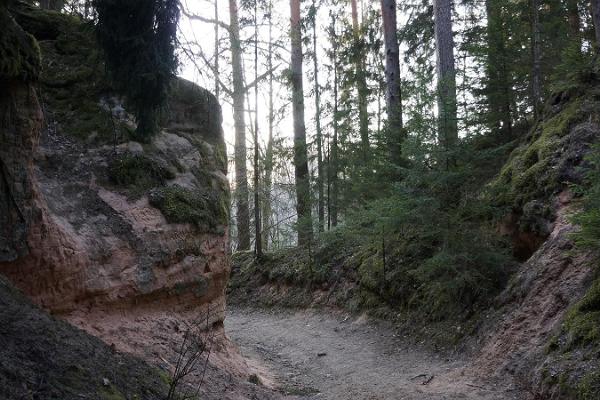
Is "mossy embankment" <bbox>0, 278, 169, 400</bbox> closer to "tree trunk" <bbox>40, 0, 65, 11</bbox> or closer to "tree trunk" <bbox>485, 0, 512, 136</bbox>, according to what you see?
"tree trunk" <bbox>40, 0, 65, 11</bbox>

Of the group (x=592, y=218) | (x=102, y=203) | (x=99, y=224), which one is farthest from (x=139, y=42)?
(x=592, y=218)

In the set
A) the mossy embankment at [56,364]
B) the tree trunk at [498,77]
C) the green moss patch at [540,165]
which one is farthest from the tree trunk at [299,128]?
the mossy embankment at [56,364]

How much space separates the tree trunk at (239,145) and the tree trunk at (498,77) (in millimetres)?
7514

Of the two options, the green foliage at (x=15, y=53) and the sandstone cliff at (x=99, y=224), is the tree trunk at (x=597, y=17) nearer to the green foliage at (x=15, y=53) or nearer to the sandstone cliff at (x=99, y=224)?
the sandstone cliff at (x=99, y=224)

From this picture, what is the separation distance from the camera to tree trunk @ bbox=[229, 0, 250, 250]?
16.7m

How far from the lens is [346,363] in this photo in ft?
29.0

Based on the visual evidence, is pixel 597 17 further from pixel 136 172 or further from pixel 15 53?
pixel 15 53

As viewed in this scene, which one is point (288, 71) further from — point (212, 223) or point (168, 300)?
point (168, 300)

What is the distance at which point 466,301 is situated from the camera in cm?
850

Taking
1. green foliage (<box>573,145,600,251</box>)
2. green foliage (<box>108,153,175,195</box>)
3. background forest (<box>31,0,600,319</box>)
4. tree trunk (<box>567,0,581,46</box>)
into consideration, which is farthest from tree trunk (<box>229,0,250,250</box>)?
green foliage (<box>573,145,600,251</box>)

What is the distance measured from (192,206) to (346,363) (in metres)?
4.13

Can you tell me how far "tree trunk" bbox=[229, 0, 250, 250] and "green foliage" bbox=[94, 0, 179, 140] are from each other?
29.5 feet

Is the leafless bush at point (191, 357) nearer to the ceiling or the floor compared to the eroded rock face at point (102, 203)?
nearer to the floor

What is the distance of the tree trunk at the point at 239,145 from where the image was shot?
16.7m
